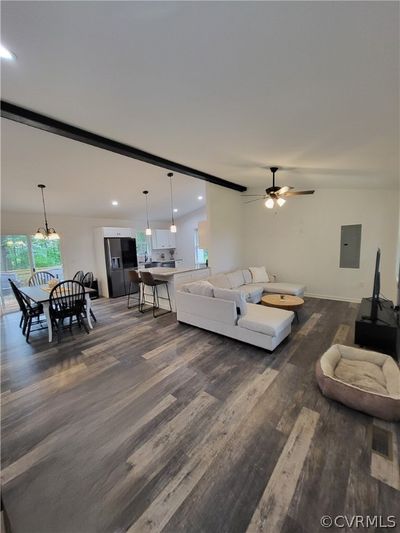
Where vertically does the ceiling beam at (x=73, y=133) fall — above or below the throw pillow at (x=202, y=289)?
above

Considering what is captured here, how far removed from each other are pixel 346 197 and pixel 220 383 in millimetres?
5099

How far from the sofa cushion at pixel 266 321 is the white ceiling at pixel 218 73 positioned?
2331 mm

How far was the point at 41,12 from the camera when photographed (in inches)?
45.6

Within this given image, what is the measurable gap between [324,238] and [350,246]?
59cm

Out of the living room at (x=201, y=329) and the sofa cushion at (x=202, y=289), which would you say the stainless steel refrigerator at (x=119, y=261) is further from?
the sofa cushion at (x=202, y=289)

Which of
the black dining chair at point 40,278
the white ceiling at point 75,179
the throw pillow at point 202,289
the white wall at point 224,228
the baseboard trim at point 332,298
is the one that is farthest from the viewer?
the white wall at point 224,228

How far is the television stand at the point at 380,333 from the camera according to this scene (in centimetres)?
281

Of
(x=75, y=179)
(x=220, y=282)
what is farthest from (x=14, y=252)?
(x=220, y=282)

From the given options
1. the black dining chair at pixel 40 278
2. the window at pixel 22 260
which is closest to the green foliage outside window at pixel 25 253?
the window at pixel 22 260

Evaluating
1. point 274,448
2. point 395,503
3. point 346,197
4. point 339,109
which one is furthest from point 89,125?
point 346,197

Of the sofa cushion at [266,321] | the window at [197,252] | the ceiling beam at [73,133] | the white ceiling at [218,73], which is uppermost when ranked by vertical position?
the ceiling beam at [73,133]

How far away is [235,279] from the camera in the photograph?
17.3 feet

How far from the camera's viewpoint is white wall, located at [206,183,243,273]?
5410 mm

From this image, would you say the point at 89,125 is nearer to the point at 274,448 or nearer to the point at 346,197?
the point at 274,448
